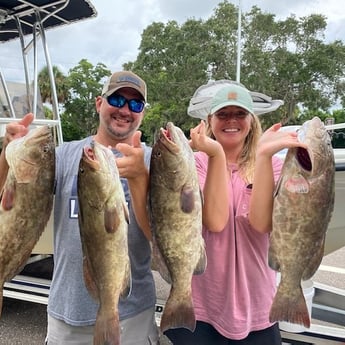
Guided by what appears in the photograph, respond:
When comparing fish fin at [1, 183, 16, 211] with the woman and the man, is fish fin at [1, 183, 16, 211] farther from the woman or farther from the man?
the woman

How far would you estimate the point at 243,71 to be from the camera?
23.1m

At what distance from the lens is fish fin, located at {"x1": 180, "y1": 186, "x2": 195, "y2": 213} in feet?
5.79

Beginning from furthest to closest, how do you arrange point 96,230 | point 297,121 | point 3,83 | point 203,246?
point 297,121, point 3,83, point 203,246, point 96,230

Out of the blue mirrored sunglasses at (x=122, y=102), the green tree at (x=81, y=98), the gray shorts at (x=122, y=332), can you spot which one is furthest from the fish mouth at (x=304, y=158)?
the green tree at (x=81, y=98)

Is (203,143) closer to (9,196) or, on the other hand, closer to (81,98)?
(9,196)

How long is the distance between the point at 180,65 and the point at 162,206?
23.1 meters

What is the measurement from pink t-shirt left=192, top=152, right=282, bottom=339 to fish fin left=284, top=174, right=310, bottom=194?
12.1 inches

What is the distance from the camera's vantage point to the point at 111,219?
1.67 meters

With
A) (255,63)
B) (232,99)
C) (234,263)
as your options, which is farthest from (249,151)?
(255,63)

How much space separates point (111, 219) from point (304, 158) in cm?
85

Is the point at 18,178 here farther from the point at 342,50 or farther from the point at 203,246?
the point at 342,50

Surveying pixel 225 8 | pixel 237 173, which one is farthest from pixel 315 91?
pixel 237 173

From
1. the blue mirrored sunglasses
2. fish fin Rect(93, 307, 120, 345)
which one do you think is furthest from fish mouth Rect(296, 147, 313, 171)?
fish fin Rect(93, 307, 120, 345)

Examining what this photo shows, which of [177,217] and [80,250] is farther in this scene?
[80,250]
